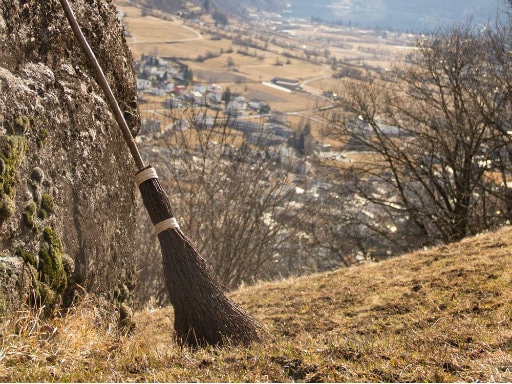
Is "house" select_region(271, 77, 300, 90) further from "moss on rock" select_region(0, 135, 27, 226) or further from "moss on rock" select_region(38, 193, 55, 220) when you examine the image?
"moss on rock" select_region(0, 135, 27, 226)

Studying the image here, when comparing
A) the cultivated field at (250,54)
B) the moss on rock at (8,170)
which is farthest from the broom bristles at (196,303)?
the cultivated field at (250,54)

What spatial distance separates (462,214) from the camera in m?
15.3

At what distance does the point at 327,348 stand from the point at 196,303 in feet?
3.76

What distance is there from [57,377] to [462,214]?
44.7 ft

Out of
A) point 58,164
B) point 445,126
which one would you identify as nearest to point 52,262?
point 58,164

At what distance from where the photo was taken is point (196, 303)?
4.65 metres

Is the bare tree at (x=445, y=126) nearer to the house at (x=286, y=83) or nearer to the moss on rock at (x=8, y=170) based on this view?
the moss on rock at (x=8, y=170)

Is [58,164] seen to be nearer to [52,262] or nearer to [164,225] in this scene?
[52,262]

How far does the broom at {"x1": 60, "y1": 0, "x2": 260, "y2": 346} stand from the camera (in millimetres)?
4641

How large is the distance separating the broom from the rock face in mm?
367

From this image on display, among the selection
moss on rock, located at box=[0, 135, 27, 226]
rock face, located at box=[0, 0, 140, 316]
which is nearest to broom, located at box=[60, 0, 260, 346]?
rock face, located at box=[0, 0, 140, 316]

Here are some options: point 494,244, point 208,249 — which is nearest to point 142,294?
point 208,249

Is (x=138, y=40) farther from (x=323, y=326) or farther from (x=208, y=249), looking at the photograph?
(x=323, y=326)

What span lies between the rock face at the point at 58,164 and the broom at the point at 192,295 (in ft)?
1.21
